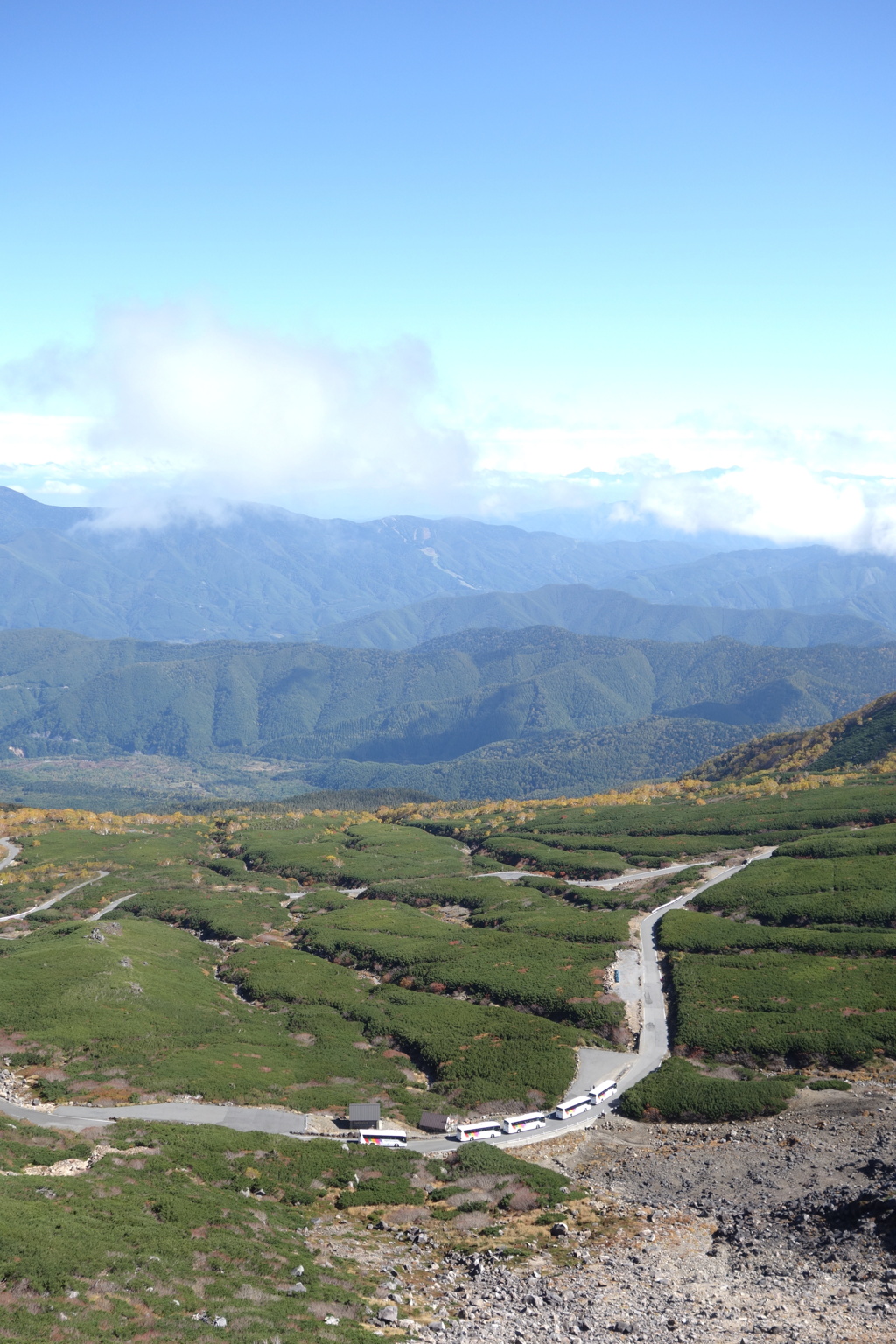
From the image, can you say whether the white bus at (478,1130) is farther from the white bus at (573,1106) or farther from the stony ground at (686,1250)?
the white bus at (573,1106)

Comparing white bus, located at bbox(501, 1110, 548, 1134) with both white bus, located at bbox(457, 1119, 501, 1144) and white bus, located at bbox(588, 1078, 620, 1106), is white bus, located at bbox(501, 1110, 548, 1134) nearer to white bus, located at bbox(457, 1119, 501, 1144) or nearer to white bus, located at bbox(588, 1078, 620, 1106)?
white bus, located at bbox(457, 1119, 501, 1144)

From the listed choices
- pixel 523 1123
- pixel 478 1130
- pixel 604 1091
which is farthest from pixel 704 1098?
pixel 478 1130

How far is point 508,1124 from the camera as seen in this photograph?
70438 millimetres

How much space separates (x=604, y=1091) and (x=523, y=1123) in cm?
1016

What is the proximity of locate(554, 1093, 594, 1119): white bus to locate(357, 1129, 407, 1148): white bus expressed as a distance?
1400 centimetres

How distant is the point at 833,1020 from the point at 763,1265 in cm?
4185

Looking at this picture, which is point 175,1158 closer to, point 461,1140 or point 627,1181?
point 461,1140

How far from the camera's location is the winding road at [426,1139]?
209ft

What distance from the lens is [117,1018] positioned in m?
84.1

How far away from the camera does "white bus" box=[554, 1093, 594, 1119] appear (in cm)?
7275

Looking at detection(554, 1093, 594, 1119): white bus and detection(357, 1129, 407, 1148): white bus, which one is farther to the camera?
detection(554, 1093, 594, 1119): white bus

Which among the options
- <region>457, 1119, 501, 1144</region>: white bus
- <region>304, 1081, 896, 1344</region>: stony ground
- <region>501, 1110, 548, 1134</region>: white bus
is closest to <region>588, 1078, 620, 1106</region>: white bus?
<region>501, 1110, 548, 1134</region>: white bus

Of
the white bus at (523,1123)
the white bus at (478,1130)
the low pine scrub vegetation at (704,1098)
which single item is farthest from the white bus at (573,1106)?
the white bus at (478,1130)

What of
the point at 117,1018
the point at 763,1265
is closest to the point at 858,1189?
the point at 763,1265
